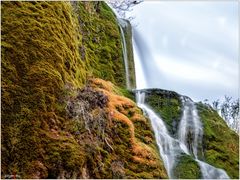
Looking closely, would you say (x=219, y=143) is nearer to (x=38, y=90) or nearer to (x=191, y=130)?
(x=191, y=130)

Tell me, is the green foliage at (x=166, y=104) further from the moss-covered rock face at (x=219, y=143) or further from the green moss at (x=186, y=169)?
the green moss at (x=186, y=169)

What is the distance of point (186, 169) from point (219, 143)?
9.43 ft

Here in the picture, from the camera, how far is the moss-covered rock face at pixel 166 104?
1326cm

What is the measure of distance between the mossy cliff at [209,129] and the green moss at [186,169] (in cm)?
142

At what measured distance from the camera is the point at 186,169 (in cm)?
1091

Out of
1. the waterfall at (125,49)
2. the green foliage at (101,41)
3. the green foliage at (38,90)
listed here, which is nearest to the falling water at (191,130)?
the green foliage at (101,41)

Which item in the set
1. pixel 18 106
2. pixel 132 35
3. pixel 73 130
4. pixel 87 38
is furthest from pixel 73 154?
pixel 132 35

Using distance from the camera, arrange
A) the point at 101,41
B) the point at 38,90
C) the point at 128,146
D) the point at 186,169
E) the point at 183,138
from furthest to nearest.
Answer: the point at 101,41 < the point at 183,138 < the point at 186,169 < the point at 128,146 < the point at 38,90

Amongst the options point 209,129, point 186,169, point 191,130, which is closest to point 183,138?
point 191,130

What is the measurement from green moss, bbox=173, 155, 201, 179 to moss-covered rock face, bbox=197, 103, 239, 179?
4.64 ft

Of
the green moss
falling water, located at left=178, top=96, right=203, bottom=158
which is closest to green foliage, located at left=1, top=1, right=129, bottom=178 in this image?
the green moss

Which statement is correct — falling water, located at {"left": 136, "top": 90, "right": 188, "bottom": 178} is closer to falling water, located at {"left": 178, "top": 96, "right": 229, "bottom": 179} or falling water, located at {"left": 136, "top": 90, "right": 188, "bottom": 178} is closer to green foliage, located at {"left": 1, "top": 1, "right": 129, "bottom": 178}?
falling water, located at {"left": 178, "top": 96, "right": 229, "bottom": 179}

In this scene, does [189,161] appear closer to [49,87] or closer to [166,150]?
[166,150]

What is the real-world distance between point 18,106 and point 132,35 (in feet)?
46.8
